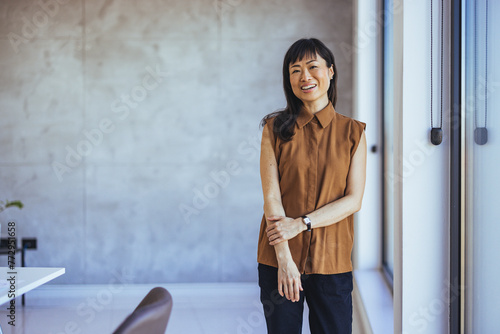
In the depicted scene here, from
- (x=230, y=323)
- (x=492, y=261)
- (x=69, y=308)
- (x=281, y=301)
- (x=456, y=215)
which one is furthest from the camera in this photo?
(x=69, y=308)

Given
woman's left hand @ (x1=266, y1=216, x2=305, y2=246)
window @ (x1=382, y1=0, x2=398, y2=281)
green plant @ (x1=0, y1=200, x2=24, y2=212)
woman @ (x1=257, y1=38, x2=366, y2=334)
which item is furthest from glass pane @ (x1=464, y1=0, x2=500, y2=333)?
green plant @ (x1=0, y1=200, x2=24, y2=212)

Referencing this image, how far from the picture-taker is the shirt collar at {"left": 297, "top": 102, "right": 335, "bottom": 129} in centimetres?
160

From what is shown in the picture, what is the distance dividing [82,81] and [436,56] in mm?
3704

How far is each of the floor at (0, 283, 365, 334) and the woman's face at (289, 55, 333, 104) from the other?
2222mm

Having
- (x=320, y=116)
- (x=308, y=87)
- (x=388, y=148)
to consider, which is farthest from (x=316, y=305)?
(x=388, y=148)

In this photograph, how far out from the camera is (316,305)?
1563 mm

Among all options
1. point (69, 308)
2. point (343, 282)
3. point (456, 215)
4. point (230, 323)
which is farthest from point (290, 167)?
point (69, 308)

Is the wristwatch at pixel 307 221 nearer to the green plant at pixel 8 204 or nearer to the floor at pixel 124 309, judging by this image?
the floor at pixel 124 309

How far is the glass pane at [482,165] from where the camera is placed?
5.32 ft

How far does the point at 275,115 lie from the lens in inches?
66.7

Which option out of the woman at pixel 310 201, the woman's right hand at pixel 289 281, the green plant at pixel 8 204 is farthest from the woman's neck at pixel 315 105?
the green plant at pixel 8 204

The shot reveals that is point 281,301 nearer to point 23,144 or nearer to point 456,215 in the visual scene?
point 456,215

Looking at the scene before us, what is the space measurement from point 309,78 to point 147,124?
10.7 ft

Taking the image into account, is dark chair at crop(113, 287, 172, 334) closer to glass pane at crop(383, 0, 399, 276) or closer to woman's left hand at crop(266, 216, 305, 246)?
woman's left hand at crop(266, 216, 305, 246)
